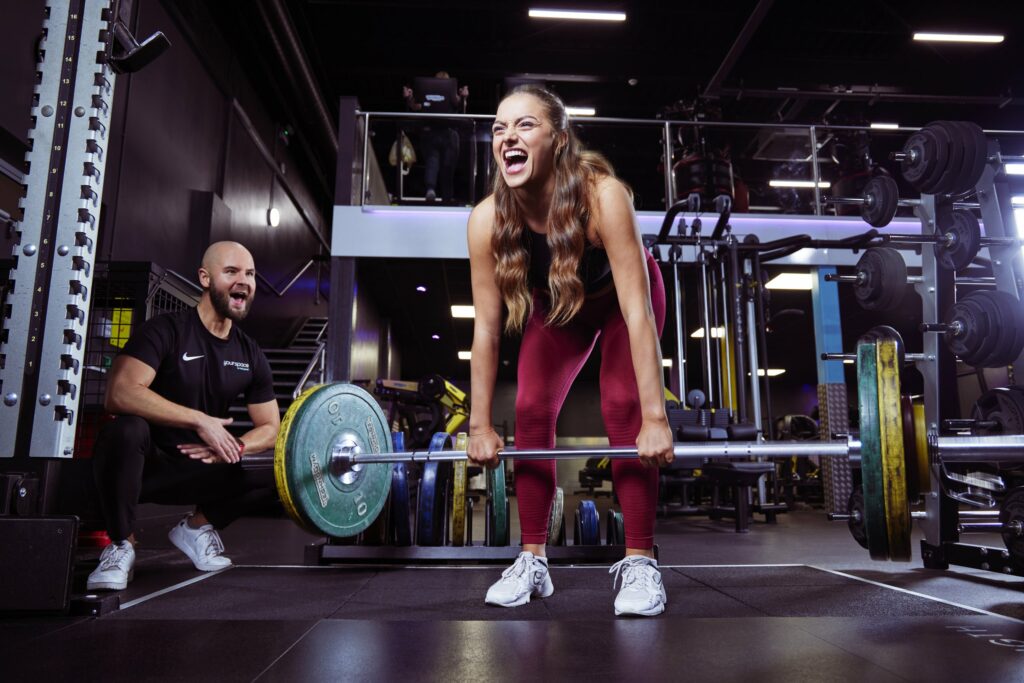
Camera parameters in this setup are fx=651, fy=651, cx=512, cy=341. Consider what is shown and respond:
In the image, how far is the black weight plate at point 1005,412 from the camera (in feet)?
5.75

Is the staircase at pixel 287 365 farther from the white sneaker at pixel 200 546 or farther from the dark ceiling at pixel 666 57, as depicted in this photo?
the white sneaker at pixel 200 546

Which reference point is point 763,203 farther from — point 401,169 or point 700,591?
point 700,591

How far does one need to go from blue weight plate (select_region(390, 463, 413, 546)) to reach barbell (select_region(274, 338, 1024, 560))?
10 centimetres

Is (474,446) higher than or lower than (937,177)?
lower

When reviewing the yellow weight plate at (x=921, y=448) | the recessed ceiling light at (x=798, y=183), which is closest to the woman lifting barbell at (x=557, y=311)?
the yellow weight plate at (x=921, y=448)

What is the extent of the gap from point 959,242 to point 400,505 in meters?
1.84

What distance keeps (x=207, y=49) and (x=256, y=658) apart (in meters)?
5.52

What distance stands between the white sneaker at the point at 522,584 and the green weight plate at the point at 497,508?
1.39 feet

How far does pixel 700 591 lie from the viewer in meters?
1.52

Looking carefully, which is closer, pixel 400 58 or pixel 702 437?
pixel 702 437

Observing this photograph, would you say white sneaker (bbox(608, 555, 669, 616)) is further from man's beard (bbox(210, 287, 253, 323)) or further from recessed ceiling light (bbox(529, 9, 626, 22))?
recessed ceiling light (bbox(529, 9, 626, 22))

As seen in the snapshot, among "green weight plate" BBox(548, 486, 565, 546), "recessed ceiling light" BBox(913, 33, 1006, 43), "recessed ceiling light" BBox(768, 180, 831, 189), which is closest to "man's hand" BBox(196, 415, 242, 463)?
"green weight plate" BBox(548, 486, 565, 546)

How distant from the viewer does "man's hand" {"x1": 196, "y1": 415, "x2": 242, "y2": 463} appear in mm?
1676

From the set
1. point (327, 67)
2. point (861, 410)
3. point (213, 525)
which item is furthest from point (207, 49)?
point (861, 410)
